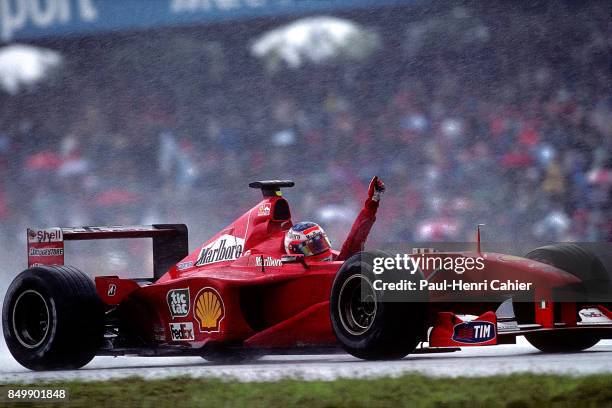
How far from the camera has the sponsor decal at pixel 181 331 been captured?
764 cm

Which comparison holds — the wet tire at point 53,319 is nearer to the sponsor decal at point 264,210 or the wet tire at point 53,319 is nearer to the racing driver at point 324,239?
the sponsor decal at point 264,210

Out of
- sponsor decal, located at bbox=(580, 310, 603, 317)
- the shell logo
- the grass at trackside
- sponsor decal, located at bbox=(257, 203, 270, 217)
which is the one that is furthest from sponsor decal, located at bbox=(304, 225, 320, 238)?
the grass at trackside

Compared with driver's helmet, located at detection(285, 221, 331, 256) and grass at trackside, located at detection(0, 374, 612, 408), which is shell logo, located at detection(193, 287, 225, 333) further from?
grass at trackside, located at detection(0, 374, 612, 408)

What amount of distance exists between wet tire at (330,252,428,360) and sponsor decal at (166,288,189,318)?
4.77 feet

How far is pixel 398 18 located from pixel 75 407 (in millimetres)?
10222

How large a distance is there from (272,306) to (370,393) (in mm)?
2625

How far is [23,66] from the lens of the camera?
14.7m

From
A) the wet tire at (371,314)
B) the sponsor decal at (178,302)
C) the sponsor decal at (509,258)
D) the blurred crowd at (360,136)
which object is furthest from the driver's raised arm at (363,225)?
the blurred crowd at (360,136)

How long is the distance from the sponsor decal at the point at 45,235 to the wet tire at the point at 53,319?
52 cm

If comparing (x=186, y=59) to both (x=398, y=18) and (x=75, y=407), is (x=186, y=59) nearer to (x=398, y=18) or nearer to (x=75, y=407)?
(x=398, y=18)

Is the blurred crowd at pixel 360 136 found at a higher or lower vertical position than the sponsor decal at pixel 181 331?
higher

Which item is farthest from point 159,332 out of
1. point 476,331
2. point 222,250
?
point 476,331

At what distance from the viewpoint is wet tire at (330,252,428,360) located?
20.7 ft

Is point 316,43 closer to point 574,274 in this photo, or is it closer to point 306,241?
point 306,241
